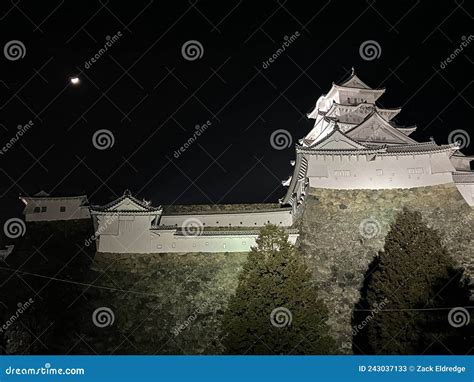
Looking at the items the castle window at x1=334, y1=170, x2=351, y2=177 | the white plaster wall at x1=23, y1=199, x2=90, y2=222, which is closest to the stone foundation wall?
the castle window at x1=334, y1=170, x2=351, y2=177

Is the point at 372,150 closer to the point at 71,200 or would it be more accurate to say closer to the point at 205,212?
the point at 205,212

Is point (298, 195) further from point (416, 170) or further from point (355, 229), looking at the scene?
point (416, 170)

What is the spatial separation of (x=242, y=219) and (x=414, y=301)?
1076 centimetres

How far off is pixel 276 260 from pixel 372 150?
987 centimetres

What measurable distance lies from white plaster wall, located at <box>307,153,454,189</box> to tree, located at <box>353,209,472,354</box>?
7.28 meters

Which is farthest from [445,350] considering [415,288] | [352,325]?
[352,325]

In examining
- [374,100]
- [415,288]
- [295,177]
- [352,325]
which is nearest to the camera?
[415,288]

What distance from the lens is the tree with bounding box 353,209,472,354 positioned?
10750mm

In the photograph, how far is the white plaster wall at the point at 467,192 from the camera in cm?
1955

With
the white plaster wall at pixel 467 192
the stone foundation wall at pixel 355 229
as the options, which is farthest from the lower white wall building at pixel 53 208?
the white plaster wall at pixel 467 192

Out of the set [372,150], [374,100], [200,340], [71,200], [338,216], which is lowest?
[200,340]

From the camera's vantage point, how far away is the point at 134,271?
18.2 m

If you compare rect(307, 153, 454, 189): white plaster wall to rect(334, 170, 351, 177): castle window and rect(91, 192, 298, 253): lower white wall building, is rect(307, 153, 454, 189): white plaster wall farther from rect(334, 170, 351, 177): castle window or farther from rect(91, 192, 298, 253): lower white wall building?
rect(91, 192, 298, 253): lower white wall building

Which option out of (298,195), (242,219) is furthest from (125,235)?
(298,195)
